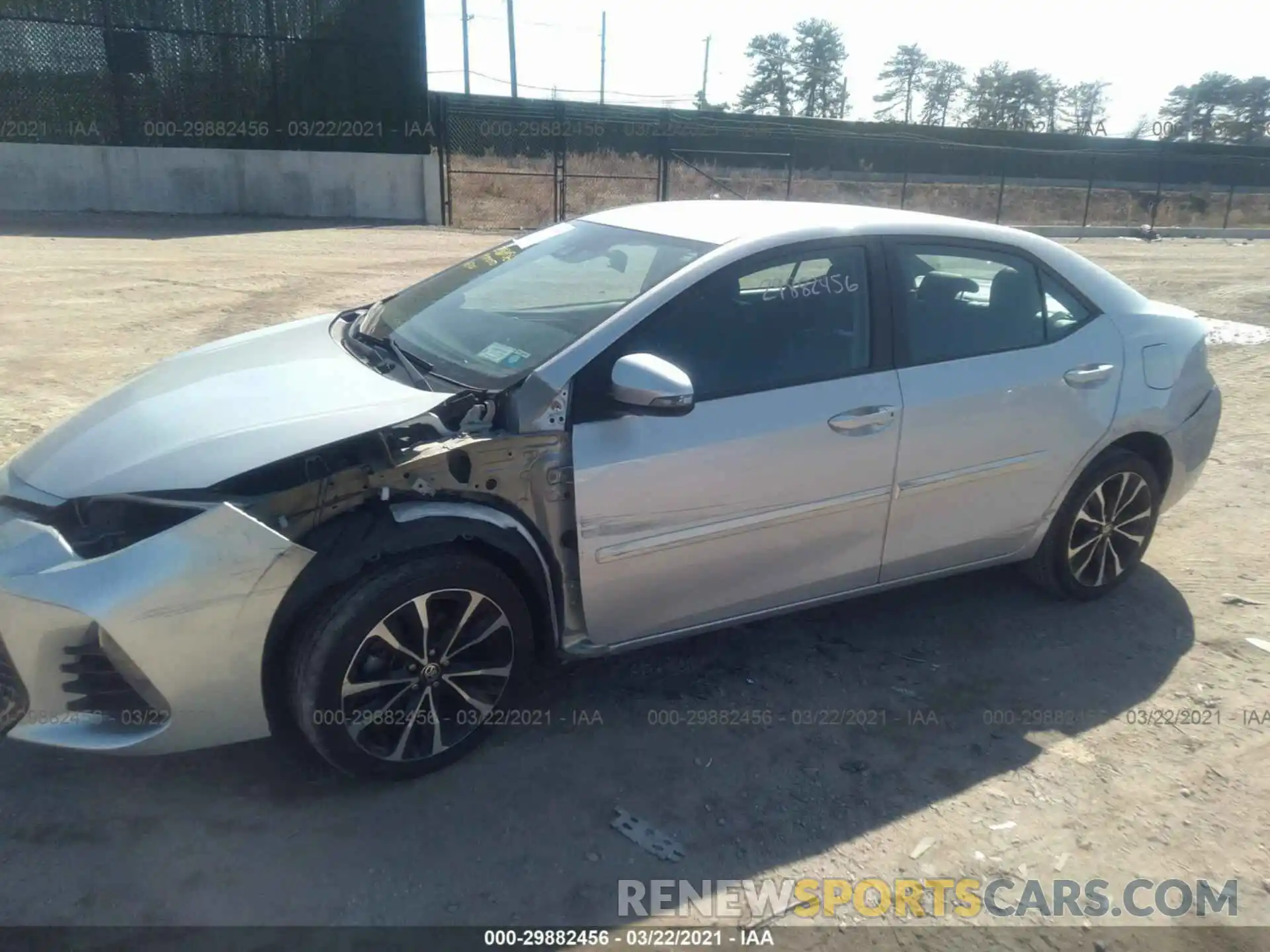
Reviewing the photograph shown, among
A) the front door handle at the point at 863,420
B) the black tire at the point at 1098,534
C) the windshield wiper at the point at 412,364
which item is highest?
the windshield wiper at the point at 412,364

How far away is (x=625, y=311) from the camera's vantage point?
322 centimetres

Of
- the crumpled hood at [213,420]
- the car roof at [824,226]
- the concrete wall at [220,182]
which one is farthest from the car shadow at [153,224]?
the car roof at [824,226]

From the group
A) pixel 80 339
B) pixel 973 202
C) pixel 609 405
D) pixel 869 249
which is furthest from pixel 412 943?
pixel 973 202

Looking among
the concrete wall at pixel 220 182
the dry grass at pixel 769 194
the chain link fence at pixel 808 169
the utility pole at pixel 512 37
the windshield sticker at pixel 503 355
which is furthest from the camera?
the utility pole at pixel 512 37

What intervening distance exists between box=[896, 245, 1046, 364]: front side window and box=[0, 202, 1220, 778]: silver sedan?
0.01m

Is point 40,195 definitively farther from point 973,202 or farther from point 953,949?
point 973,202

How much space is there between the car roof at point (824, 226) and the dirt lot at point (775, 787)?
1.42 metres

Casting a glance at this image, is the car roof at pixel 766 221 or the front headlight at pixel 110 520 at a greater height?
the car roof at pixel 766 221

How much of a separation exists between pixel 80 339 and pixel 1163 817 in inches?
316

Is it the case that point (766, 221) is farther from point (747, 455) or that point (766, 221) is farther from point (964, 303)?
point (747, 455)

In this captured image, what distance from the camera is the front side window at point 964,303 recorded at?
364 centimetres

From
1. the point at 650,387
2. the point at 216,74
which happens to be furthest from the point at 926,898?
the point at 216,74

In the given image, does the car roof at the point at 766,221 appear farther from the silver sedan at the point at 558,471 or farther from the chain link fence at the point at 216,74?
the chain link fence at the point at 216,74

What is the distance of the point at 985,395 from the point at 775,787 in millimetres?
1668
